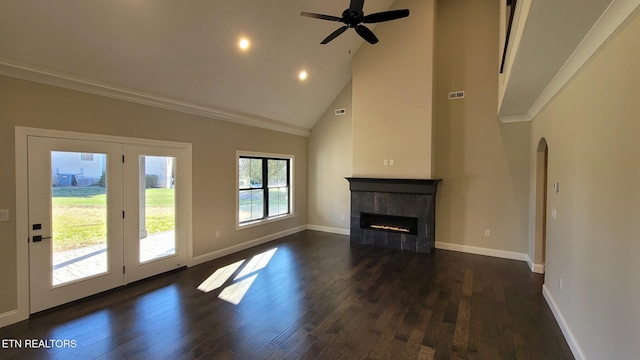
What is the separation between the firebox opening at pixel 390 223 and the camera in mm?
5770

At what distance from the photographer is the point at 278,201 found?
696 cm

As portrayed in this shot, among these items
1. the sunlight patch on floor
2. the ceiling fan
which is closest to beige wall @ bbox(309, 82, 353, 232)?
the sunlight patch on floor

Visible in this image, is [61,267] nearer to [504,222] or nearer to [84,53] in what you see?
[84,53]


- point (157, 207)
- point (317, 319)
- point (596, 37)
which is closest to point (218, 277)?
point (157, 207)

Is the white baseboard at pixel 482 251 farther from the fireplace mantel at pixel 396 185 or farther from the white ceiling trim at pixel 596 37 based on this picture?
the white ceiling trim at pixel 596 37

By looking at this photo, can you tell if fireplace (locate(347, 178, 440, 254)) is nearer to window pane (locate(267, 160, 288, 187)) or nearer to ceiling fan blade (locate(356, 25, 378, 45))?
window pane (locate(267, 160, 288, 187))

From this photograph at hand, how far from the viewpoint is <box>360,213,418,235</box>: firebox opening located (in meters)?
5.77

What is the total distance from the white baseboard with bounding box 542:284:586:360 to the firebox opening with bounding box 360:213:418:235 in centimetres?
241

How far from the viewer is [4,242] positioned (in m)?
2.92

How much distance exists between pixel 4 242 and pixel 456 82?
725 cm

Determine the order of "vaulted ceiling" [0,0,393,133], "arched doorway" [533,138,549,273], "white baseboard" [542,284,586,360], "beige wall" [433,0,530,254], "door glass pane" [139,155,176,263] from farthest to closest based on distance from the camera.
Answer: "beige wall" [433,0,530,254], "arched doorway" [533,138,549,273], "door glass pane" [139,155,176,263], "vaulted ceiling" [0,0,393,133], "white baseboard" [542,284,586,360]

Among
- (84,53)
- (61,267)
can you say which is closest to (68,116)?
(84,53)

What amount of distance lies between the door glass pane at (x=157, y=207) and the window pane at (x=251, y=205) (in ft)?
5.23

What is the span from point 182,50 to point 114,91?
1.06 metres
